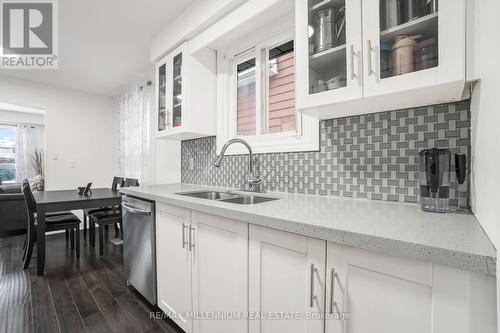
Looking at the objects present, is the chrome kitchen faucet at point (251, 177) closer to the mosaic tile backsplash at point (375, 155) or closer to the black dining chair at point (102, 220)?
the mosaic tile backsplash at point (375, 155)

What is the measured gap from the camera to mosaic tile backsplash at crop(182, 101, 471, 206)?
1.04m

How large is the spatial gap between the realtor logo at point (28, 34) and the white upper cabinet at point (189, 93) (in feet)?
3.52

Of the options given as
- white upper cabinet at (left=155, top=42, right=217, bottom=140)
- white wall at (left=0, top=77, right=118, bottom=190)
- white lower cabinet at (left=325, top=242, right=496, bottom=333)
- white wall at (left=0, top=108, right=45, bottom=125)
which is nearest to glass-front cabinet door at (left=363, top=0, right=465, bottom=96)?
white lower cabinet at (left=325, top=242, right=496, bottom=333)

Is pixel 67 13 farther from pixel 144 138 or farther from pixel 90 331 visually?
pixel 90 331

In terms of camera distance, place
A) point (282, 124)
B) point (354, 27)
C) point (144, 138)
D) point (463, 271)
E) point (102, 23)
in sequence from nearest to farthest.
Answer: point (463, 271) → point (354, 27) → point (282, 124) → point (102, 23) → point (144, 138)

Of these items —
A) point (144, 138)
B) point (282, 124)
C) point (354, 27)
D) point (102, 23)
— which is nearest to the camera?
point (354, 27)

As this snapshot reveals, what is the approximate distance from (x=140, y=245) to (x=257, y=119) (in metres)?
1.36

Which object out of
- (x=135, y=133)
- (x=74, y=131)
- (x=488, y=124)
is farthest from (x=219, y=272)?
(x=74, y=131)

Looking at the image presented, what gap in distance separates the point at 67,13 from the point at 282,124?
2.19 meters

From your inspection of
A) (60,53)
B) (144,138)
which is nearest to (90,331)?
(144,138)

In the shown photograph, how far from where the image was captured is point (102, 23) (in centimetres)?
225

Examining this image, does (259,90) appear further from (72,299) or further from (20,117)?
(20,117)

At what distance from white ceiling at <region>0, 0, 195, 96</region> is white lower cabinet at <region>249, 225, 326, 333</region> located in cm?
212

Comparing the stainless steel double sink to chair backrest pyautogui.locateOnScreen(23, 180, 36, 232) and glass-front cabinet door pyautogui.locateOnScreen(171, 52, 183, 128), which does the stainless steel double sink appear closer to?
glass-front cabinet door pyautogui.locateOnScreen(171, 52, 183, 128)
